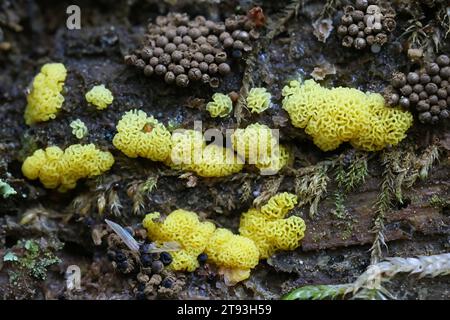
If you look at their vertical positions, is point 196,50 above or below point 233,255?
above

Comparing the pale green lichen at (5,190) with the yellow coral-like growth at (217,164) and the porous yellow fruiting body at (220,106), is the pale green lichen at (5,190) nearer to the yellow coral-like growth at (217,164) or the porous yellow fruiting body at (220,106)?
the yellow coral-like growth at (217,164)

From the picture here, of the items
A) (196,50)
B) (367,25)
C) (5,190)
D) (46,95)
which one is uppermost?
(367,25)

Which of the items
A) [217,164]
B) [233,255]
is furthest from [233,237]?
[217,164]

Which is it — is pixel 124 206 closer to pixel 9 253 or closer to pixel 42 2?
pixel 9 253

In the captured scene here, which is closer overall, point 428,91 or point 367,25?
point 428,91

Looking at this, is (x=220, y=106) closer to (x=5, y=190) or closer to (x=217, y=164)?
(x=217, y=164)

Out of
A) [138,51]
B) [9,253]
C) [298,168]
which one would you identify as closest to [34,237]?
[9,253]

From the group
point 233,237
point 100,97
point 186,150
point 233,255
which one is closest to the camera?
point 233,255
